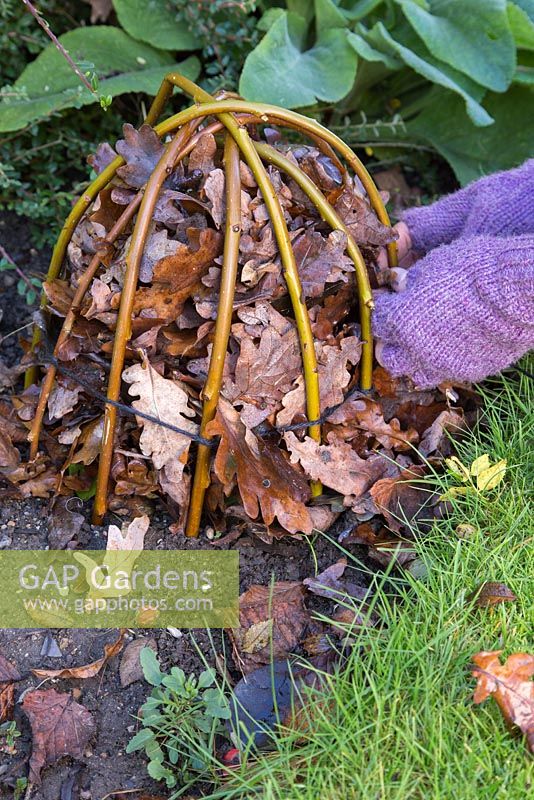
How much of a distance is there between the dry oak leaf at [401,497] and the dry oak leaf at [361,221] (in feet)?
1.64

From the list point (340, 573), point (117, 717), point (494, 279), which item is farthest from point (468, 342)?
point (117, 717)

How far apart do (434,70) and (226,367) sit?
1.23m

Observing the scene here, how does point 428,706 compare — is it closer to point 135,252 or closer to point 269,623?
point 269,623

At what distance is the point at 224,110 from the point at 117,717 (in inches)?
43.5

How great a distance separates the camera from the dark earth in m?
1.32

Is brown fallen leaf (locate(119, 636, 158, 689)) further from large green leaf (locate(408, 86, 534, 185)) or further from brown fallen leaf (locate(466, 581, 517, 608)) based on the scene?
large green leaf (locate(408, 86, 534, 185))

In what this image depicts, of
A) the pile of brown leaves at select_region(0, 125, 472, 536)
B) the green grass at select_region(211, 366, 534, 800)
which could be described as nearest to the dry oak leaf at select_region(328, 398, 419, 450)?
the pile of brown leaves at select_region(0, 125, 472, 536)

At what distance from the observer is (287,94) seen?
2115 millimetres

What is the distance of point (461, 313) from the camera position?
5.34 ft

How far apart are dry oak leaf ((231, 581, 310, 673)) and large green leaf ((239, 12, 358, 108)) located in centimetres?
131

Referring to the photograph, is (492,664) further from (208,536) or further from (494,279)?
(494,279)

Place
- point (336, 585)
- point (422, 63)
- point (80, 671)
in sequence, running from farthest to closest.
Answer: point (422, 63) < point (336, 585) < point (80, 671)

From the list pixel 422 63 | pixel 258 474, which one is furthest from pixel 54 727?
pixel 422 63

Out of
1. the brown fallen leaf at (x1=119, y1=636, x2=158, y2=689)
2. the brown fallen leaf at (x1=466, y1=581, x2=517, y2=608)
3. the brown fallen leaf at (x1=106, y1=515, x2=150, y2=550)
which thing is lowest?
the brown fallen leaf at (x1=466, y1=581, x2=517, y2=608)
